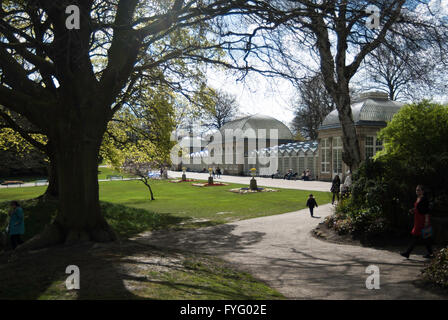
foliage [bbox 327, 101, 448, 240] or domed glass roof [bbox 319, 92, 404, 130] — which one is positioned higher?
domed glass roof [bbox 319, 92, 404, 130]

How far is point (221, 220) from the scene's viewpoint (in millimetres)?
14992

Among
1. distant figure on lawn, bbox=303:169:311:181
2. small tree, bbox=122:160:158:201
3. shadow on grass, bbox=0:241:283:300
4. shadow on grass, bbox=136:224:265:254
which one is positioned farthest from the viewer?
distant figure on lawn, bbox=303:169:311:181

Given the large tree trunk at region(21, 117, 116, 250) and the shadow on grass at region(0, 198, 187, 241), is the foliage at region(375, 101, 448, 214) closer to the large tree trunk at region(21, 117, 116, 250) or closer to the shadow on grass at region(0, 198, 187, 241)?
the large tree trunk at region(21, 117, 116, 250)

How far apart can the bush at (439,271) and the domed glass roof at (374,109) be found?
3093cm

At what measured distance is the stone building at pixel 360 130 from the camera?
3528cm

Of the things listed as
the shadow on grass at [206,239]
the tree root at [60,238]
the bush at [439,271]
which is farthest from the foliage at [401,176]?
the tree root at [60,238]

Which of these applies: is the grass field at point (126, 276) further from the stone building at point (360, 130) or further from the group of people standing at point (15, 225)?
the stone building at point (360, 130)

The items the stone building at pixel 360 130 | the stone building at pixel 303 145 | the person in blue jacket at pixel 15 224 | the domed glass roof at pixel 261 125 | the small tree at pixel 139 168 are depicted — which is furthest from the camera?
the domed glass roof at pixel 261 125

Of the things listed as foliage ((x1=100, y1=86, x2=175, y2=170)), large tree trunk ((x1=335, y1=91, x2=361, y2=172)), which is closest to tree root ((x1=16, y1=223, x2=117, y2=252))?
foliage ((x1=100, y1=86, x2=175, y2=170))

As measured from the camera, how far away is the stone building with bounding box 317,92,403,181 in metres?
35.3

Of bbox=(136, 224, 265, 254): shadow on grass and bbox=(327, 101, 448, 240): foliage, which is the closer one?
bbox=(327, 101, 448, 240): foliage

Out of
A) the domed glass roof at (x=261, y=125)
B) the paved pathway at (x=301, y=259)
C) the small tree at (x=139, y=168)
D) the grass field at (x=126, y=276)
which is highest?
the domed glass roof at (x=261, y=125)

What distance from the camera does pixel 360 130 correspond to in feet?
115
